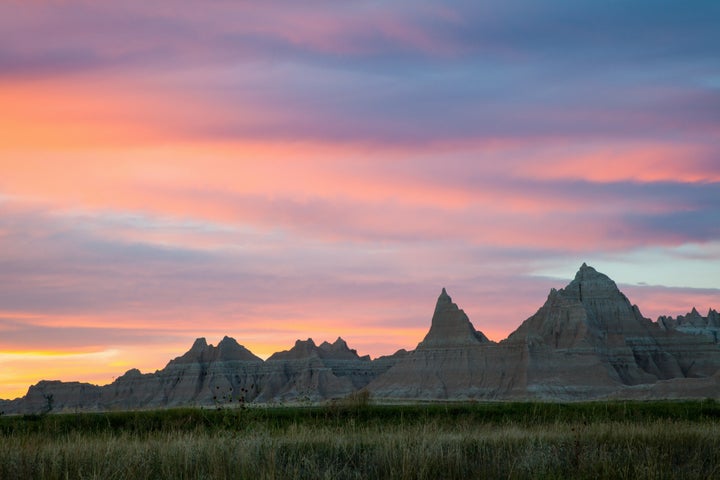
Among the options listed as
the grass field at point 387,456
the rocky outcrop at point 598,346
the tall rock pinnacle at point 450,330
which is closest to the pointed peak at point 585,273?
the rocky outcrop at point 598,346

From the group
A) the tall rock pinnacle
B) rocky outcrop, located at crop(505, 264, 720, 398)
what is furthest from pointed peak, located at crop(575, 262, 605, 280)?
the tall rock pinnacle

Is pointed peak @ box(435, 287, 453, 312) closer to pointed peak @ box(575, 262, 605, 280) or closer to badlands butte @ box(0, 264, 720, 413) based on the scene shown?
badlands butte @ box(0, 264, 720, 413)

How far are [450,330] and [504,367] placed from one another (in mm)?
19324

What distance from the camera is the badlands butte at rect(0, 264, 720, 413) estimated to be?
448 feet

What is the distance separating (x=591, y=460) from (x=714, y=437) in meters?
5.84

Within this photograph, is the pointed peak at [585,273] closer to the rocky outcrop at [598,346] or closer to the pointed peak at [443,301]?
the rocky outcrop at [598,346]

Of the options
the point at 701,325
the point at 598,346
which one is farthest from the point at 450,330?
the point at 701,325

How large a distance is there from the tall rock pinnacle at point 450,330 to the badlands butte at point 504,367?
0.21 m

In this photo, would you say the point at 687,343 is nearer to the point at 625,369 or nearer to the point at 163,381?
the point at 625,369

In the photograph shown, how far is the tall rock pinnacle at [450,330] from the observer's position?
15788 cm

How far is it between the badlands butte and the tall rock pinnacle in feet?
0.69

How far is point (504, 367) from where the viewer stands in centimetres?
14362

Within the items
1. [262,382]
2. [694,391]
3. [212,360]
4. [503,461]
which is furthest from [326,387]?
[503,461]

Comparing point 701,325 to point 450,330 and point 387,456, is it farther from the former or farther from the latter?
point 387,456
